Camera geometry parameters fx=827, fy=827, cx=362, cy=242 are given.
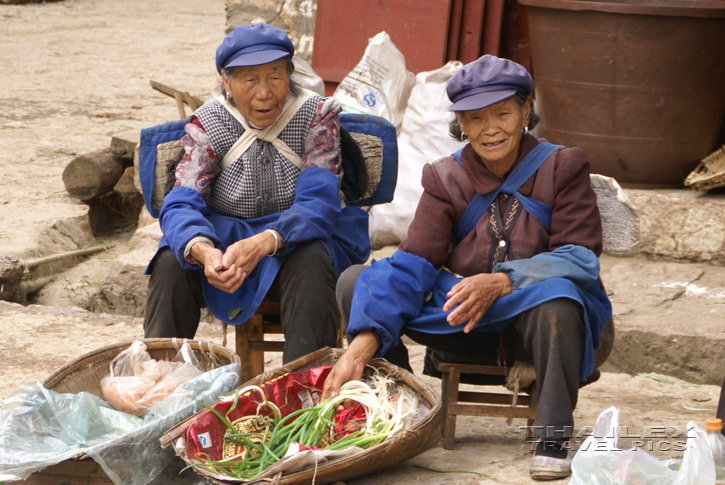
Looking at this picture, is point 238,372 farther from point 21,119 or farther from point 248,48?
point 21,119

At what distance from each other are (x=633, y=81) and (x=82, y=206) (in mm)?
3597

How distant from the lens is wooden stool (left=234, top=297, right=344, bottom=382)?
2.95 m

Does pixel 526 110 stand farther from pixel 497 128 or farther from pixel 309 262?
pixel 309 262

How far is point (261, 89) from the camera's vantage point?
2875 millimetres

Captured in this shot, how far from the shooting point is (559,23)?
416cm

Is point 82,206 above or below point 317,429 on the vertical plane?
above

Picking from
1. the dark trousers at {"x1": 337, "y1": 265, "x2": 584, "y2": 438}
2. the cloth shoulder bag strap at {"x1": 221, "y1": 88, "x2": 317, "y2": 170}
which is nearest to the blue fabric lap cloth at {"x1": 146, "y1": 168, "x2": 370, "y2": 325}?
the cloth shoulder bag strap at {"x1": 221, "y1": 88, "x2": 317, "y2": 170}

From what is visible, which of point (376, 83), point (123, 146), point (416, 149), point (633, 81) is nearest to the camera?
point (633, 81)

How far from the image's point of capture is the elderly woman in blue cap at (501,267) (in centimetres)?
230

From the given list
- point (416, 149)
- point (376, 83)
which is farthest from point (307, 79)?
point (416, 149)

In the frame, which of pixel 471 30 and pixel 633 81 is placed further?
pixel 471 30

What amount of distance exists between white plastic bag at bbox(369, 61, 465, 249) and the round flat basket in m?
1.93

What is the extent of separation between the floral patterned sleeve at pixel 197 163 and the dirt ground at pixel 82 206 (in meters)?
1.07

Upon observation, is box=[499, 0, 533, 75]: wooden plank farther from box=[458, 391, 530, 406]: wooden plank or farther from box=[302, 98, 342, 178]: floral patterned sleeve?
box=[458, 391, 530, 406]: wooden plank
